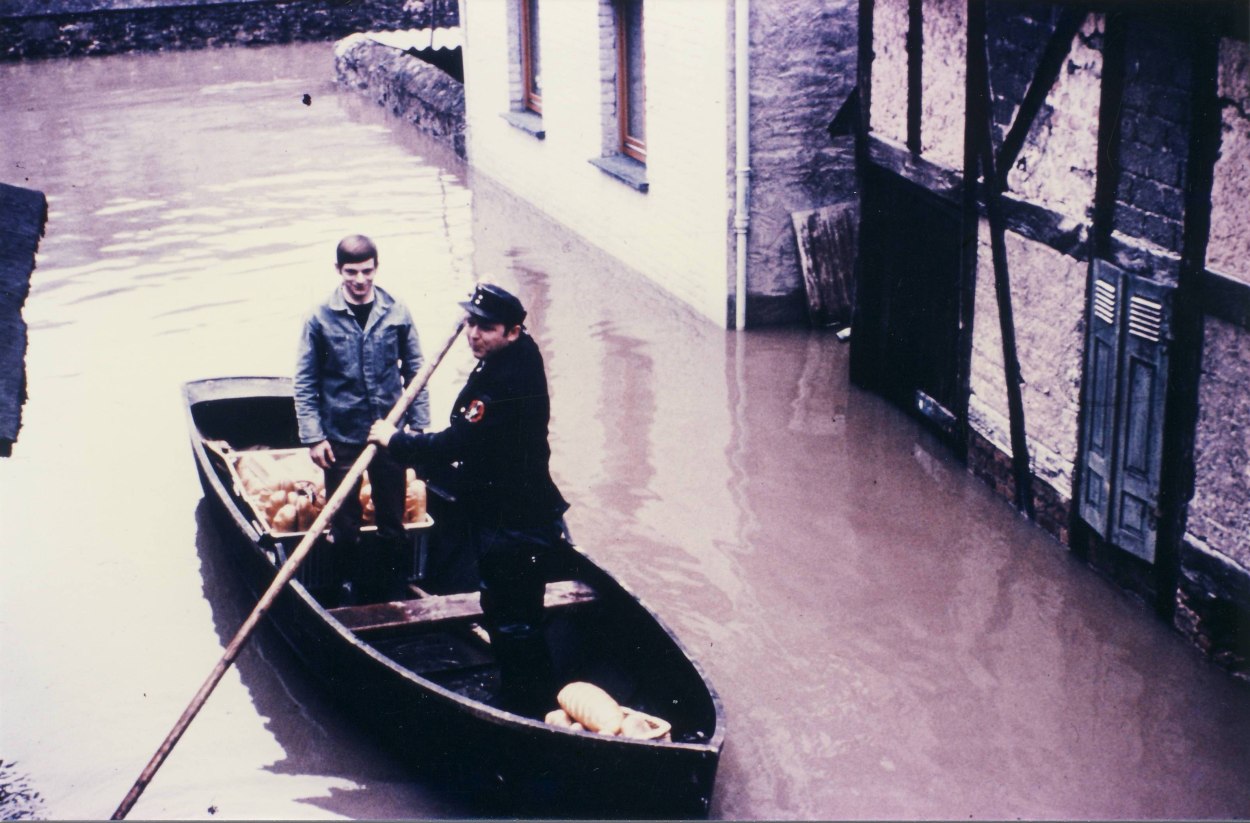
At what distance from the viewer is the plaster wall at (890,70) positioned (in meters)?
9.30

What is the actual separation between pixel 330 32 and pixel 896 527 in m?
27.0

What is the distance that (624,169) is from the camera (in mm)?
13391

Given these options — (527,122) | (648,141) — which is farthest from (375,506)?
(527,122)

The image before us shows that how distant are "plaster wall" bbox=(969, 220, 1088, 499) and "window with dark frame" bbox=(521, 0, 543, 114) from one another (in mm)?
8406

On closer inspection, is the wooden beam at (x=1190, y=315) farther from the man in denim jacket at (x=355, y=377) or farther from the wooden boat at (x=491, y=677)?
the man in denim jacket at (x=355, y=377)

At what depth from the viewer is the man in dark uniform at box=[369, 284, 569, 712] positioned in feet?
18.4

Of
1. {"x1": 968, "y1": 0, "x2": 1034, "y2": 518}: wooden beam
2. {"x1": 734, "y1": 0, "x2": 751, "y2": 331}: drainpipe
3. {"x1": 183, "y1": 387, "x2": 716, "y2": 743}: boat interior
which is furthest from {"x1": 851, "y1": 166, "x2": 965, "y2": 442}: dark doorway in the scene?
{"x1": 183, "y1": 387, "x2": 716, "y2": 743}: boat interior

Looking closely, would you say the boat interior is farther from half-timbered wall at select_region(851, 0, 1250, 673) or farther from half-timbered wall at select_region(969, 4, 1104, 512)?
half-timbered wall at select_region(969, 4, 1104, 512)

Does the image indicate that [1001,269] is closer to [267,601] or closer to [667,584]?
[667,584]

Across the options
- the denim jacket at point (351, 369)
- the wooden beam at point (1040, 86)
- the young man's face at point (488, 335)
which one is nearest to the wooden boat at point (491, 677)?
the denim jacket at point (351, 369)

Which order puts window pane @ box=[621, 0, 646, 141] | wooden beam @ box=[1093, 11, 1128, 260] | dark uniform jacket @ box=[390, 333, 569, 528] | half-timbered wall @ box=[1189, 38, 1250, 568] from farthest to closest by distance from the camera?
window pane @ box=[621, 0, 646, 141], wooden beam @ box=[1093, 11, 1128, 260], half-timbered wall @ box=[1189, 38, 1250, 568], dark uniform jacket @ box=[390, 333, 569, 528]

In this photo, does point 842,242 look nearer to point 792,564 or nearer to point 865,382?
point 865,382

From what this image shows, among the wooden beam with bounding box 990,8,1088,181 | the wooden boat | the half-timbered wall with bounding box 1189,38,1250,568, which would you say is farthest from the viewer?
the wooden beam with bounding box 990,8,1088,181

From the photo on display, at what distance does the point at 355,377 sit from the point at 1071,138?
3842 millimetres
